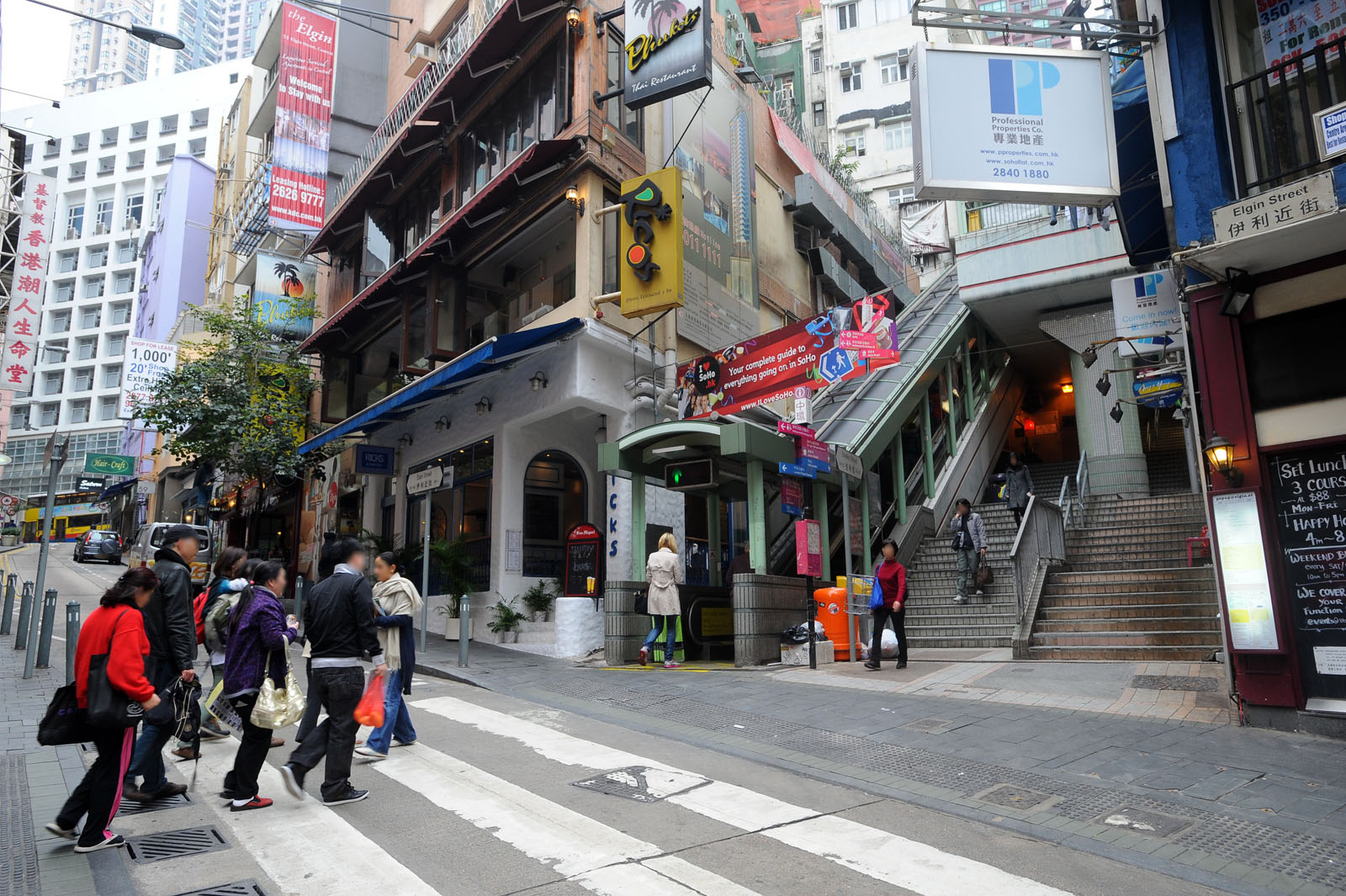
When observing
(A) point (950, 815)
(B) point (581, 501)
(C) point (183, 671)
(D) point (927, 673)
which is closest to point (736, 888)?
(A) point (950, 815)

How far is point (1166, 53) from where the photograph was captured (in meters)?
9.16

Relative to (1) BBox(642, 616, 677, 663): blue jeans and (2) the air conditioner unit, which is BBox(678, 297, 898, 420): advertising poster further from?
(1) BBox(642, 616, 677, 663): blue jeans

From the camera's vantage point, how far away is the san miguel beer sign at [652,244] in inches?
585

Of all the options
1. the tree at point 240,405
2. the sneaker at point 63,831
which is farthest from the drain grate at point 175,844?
the tree at point 240,405

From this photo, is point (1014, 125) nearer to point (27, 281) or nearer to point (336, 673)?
point (336, 673)

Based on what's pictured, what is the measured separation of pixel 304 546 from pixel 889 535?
1739 cm

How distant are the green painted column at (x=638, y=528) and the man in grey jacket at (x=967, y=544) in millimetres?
5099

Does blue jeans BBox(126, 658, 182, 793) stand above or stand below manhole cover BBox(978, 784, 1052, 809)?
above

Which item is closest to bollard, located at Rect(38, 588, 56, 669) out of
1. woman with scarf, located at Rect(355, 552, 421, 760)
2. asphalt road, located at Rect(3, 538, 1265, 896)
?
asphalt road, located at Rect(3, 538, 1265, 896)

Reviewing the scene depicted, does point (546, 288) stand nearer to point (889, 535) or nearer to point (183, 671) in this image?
point (889, 535)

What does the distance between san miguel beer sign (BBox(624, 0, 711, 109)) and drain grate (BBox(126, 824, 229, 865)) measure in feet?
43.1

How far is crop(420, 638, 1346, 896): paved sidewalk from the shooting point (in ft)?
16.7

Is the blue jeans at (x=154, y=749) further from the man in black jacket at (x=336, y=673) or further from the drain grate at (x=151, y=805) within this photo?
the man in black jacket at (x=336, y=673)

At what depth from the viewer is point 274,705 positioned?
5582mm
